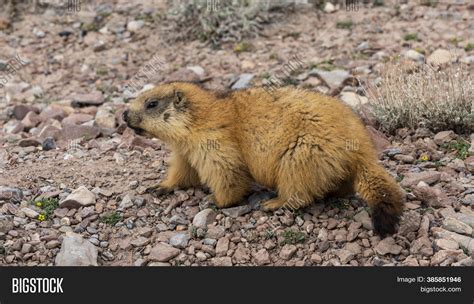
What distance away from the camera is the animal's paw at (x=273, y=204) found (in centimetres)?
651

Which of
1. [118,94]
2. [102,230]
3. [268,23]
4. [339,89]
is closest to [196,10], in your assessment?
[268,23]

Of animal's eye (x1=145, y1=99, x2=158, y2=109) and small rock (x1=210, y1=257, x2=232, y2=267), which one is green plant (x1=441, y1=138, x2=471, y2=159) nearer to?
small rock (x1=210, y1=257, x2=232, y2=267)

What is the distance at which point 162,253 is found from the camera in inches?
241

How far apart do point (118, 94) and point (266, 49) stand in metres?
2.67

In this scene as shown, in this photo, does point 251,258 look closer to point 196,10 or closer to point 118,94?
point 118,94

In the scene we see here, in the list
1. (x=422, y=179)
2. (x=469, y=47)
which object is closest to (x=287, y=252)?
(x=422, y=179)

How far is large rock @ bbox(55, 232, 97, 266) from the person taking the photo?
5.88 metres

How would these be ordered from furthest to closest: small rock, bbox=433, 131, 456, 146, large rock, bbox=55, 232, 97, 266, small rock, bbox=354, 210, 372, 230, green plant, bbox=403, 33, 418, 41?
green plant, bbox=403, 33, 418, 41
small rock, bbox=433, 131, 456, 146
small rock, bbox=354, 210, 372, 230
large rock, bbox=55, 232, 97, 266

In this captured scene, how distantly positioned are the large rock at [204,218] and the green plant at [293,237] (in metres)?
0.77

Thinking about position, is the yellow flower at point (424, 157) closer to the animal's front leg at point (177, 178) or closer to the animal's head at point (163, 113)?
the animal's front leg at point (177, 178)

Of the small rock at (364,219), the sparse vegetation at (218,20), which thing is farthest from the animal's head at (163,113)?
the sparse vegetation at (218,20)

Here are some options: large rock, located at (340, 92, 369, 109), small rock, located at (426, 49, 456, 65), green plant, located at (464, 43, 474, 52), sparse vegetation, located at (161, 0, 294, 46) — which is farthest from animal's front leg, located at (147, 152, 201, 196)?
green plant, located at (464, 43, 474, 52)

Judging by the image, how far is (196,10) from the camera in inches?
472

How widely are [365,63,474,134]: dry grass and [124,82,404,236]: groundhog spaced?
195cm
